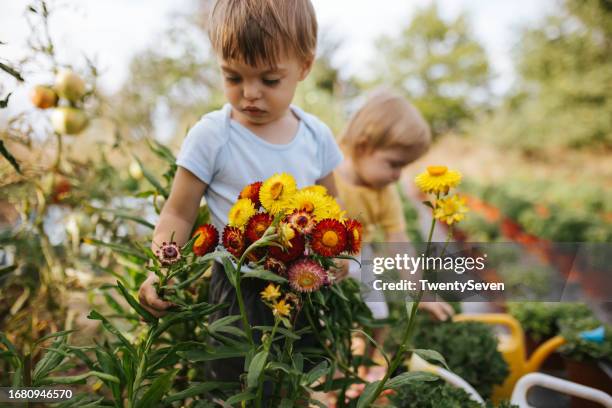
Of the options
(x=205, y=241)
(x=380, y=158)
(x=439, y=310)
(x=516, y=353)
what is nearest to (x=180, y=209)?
(x=205, y=241)

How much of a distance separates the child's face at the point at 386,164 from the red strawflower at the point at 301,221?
4.40 feet

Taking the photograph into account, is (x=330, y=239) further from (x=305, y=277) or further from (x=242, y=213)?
(x=242, y=213)

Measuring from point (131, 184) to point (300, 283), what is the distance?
7.29ft

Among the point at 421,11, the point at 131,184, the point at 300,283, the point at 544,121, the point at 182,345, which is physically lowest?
the point at 182,345

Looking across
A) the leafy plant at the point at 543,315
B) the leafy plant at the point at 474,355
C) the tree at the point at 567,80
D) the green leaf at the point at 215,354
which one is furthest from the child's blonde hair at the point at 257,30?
the tree at the point at 567,80

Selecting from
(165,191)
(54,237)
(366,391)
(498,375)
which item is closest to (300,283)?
(366,391)

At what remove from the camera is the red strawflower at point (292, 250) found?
93 cm

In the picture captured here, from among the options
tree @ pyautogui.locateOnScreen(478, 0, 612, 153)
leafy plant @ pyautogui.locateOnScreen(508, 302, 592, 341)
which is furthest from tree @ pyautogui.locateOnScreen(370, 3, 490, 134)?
leafy plant @ pyautogui.locateOnScreen(508, 302, 592, 341)

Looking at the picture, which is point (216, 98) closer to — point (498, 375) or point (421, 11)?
point (498, 375)

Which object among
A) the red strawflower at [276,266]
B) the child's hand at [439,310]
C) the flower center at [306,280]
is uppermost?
the red strawflower at [276,266]

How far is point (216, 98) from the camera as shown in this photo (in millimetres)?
4449

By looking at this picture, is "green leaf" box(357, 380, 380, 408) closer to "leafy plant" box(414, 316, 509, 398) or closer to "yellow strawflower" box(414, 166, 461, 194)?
"yellow strawflower" box(414, 166, 461, 194)

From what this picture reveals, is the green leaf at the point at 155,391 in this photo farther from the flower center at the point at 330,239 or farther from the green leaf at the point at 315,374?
the flower center at the point at 330,239

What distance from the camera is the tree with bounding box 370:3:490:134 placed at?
32375 mm
